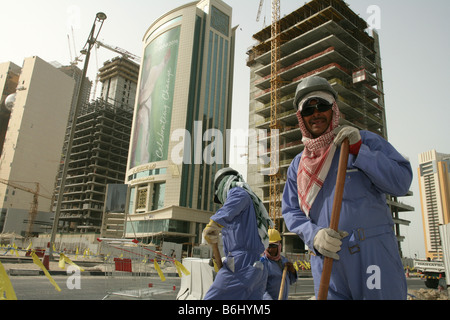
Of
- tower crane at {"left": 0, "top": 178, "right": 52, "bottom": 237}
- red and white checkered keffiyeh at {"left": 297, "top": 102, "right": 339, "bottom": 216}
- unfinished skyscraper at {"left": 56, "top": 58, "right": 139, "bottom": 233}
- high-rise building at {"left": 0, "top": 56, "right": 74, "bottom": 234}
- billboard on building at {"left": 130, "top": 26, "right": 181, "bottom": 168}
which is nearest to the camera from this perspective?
red and white checkered keffiyeh at {"left": 297, "top": 102, "right": 339, "bottom": 216}

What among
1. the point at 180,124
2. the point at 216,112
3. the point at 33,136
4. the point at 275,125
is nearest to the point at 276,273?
the point at 275,125

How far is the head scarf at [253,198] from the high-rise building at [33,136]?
91070mm

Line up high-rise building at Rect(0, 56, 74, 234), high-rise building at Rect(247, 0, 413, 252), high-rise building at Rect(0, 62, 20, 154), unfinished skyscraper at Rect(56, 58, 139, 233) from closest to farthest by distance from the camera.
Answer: high-rise building at Rect(247, 0, 413, 252) → high-rise building at Rect(0, 56, 74, 234) → unfinished skyscraper at Rect(56, 58, 139, 233) → high-rise building at Rect(0, 62, 20, 154)

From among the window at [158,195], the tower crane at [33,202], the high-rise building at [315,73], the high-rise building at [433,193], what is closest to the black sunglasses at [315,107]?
the high-rise building at [315,73]

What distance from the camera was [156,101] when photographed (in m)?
61.0

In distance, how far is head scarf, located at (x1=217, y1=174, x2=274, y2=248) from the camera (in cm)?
404

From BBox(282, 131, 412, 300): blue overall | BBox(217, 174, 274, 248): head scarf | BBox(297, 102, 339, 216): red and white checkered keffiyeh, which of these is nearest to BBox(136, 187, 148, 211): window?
BBox(217, 174, 274, 248): head scarf

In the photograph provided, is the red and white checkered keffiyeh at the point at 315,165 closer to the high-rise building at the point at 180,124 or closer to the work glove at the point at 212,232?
the work glove at the point at 212,232

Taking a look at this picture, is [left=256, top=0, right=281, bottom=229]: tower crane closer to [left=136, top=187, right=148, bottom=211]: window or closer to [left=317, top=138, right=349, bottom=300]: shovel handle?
[left=136, top=187, right=148, bottom=211]: window

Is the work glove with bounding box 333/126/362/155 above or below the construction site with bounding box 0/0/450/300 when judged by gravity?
below

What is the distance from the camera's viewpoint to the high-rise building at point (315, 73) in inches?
1820

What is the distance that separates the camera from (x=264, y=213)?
4.29 metres

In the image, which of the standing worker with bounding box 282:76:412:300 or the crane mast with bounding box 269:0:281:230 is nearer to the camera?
the standing worker with bounding box 282:76:412:300
